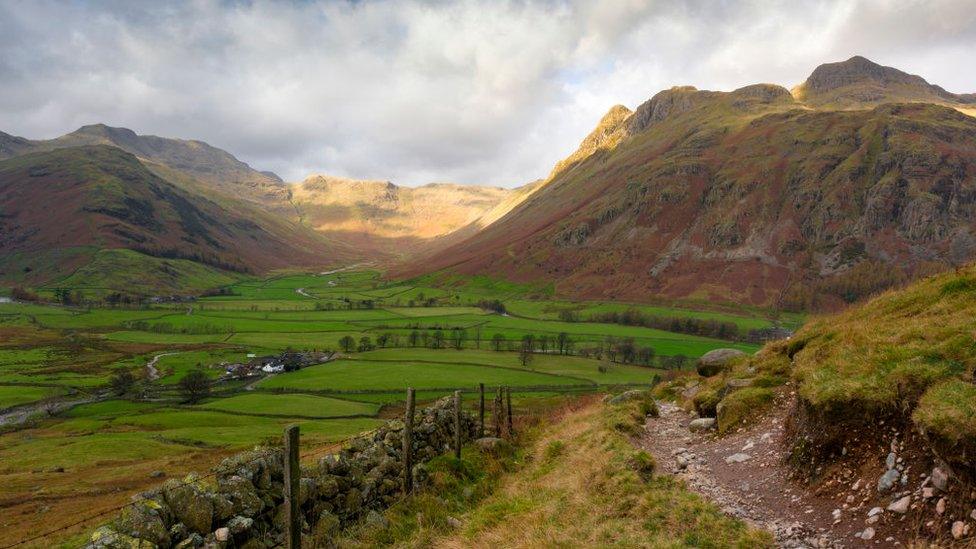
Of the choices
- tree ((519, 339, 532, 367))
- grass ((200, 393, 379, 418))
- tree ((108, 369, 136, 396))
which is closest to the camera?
grass ((200, 393, 379, 418))

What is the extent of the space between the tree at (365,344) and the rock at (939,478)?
127 meters

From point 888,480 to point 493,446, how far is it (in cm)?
1714

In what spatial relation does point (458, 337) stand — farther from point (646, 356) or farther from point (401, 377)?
point (646, 356)

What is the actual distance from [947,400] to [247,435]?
7461cm

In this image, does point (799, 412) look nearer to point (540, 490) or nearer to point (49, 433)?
point (540, 490)

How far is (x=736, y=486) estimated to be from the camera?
1386cm

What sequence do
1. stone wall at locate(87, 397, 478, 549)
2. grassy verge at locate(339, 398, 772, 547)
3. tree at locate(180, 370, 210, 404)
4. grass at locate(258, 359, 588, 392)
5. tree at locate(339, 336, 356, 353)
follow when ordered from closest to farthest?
stone wall at locate(87, 397, 478, 549) < grassy verge at locate(339, 398, 772, 547) < grass at locate(258, 359, 588, 392) < tree at locate(180, 370, 210, 404) < tree at locate(339, 336, 356, 353)

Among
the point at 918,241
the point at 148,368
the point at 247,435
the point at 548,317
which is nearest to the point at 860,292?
the point at 918,241

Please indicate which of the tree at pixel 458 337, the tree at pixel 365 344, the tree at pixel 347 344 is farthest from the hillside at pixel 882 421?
the tree at pixel 347 344

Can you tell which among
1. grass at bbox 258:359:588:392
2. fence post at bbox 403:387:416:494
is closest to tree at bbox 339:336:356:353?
grass at bbox 258:359:588:392

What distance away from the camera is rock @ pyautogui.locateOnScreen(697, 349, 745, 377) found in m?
30.1

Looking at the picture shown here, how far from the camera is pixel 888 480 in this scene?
10125 millimetres

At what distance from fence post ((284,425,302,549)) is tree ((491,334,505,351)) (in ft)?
384

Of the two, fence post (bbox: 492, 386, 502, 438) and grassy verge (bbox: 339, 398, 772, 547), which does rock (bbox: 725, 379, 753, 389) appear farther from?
fence post (bbox: 492, 386, 502, 438)
